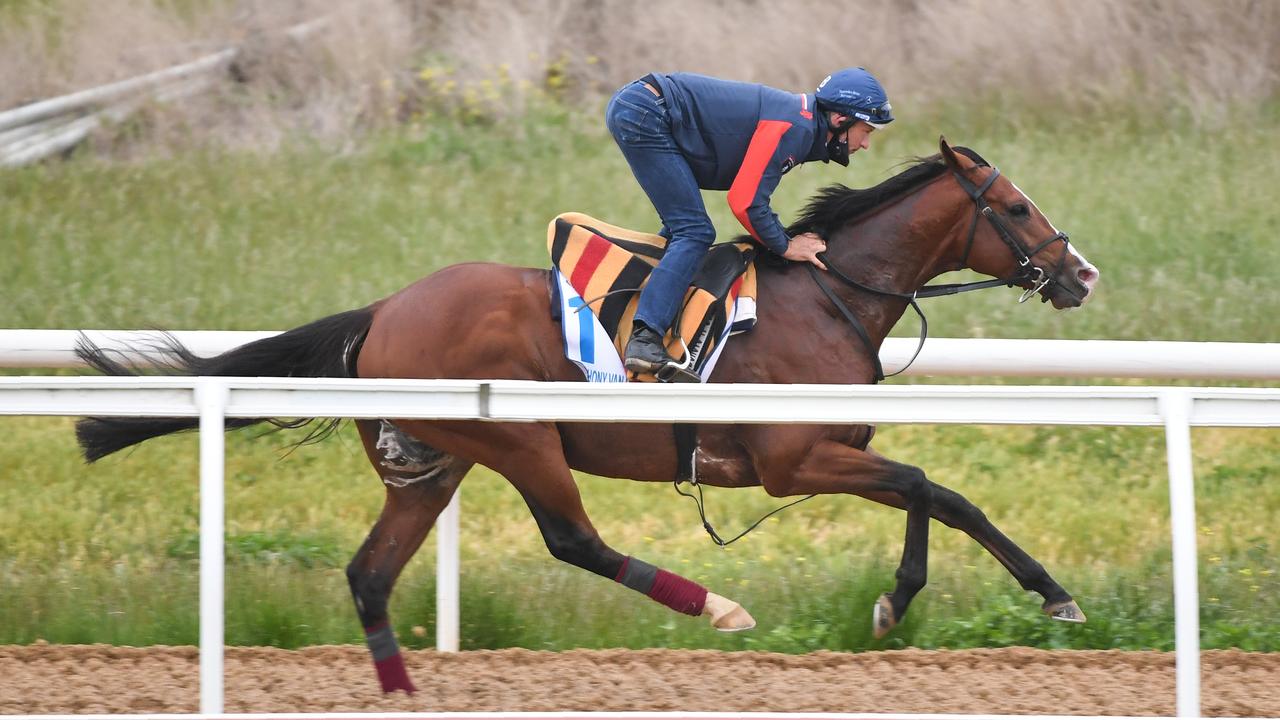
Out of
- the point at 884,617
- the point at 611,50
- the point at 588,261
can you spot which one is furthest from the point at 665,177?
the point at 611,50

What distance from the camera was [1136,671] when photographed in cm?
498

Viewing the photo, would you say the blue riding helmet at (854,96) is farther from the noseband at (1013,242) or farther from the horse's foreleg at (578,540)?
the horse's foreleg at (578,540)

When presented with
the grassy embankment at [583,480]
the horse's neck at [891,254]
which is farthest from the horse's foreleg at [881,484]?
the grassy embankment at [583,480]

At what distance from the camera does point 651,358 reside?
451cm

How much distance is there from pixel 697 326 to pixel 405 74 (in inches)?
306

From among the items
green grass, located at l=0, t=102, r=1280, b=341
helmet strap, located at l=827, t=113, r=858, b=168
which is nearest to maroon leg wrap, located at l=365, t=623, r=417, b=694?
helmet strap, located at l=827, t=113, r=858, b=168

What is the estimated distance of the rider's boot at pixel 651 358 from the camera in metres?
4.51

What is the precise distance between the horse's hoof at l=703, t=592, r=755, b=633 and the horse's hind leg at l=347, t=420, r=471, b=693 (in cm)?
92

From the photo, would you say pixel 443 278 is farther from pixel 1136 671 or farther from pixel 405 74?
pixel 405 74

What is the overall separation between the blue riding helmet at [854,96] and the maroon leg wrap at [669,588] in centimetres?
160

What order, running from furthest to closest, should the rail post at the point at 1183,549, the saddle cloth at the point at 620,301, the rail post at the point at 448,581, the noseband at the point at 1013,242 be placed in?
1. the rail post at the point at 448,581
2. the noseband at the point at 1013,242
3. the saddle cloth at the point at 620,301
4. the rail post at the point at 1183,549

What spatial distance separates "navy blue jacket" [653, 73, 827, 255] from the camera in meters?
4.64

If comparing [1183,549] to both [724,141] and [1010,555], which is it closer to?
[1010,555]

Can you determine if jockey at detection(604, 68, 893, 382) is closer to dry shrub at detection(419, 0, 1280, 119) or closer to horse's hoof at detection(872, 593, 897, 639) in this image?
horse's hoof at detection(872, 593, 897, 639)
